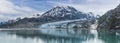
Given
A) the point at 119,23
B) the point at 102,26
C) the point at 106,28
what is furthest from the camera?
the point at 102,26

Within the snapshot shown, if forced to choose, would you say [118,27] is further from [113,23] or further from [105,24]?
[105,24]

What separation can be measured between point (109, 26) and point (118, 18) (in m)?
6.83

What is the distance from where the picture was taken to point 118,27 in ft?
513

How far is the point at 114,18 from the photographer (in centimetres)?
16175

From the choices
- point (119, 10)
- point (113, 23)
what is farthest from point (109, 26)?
point (119, 10)

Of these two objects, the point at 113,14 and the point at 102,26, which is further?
the point at 102,26

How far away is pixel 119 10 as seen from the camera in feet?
550

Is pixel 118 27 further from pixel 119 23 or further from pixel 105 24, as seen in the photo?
pixel 105 24

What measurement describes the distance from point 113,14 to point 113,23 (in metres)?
7.49

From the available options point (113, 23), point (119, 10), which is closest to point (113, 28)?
point (113, 23)

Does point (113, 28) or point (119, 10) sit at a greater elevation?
point (119, 10)

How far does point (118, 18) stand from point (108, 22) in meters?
7.33

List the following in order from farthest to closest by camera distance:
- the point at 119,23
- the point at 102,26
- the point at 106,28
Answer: the point at 102,26, the point at 106,28, the point at 119,23

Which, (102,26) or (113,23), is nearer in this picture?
(113,23)
